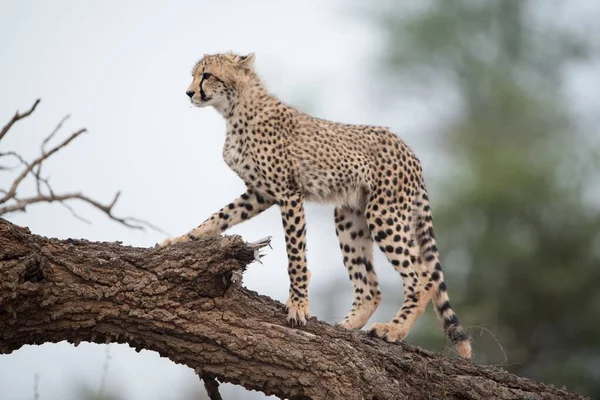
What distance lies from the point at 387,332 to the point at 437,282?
774mm

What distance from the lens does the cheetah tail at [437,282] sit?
6020mm

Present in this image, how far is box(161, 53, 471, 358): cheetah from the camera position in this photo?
5945 mm

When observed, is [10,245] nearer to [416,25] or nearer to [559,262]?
[559,262]

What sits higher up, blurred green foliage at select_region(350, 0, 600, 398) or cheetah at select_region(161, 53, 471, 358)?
blurred green foliage at select_region(350, 0, 600, 398)

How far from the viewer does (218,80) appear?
6203 millimetres

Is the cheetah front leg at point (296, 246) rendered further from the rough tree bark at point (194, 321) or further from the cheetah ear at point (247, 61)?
the cheetah ear at point (247, 61)

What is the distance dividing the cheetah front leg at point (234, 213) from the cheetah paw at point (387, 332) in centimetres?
99

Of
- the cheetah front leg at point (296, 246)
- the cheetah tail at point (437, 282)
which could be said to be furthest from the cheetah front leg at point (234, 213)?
the cheetah tail at point (437, 282)

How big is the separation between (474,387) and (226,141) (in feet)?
7.08

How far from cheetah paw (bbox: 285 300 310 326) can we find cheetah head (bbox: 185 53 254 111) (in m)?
1.52

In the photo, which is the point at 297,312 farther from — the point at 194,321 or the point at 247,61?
the point at 247,61

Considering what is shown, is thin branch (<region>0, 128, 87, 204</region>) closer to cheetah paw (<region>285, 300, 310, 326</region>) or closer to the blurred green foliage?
cheetah paw (<region>285, 300, 310, 326</region>)

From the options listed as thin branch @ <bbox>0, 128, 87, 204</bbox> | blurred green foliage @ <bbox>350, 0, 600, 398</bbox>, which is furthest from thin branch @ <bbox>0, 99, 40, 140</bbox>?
blurred green foliage @ <bbox>350, 0, 600, 398</bbox>

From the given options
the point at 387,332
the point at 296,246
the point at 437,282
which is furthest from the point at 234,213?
the point at 437,282
